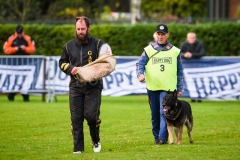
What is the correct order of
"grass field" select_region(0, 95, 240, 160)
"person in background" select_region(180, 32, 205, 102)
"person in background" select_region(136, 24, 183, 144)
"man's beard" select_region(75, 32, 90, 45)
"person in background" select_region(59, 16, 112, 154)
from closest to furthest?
"man's beard" select_region(75, 32, 90, 45), "person in background" select_region(59, 16, 112, 154), "grass field" select_region(0, 95, 240, 160), "person in background" select_region(136, 24, 183, 144), "person in background" select_region(180, 32, 205, 102)

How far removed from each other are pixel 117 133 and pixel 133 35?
12982 millimetres

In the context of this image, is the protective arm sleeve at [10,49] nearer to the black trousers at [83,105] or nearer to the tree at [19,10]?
the black trousers at [83,105]

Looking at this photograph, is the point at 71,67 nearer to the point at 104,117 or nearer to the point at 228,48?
the point at 104,117

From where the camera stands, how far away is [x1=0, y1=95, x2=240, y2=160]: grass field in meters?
10.8

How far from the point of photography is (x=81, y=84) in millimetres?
10750

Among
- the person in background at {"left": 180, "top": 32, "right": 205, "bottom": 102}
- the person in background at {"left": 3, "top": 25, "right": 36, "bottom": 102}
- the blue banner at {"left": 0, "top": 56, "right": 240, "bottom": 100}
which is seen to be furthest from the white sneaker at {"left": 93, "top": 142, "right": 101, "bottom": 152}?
the person in background at {"left": 3, "top": 25, "right": 36, "bottom": 102}

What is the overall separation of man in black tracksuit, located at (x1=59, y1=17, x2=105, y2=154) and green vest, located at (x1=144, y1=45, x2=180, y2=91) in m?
1.73

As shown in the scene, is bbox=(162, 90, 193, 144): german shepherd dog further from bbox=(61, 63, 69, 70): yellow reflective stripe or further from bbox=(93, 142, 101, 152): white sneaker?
bbox=(61, 63, 69, 70): yellow reflective stripe

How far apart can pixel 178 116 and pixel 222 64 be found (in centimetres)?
908

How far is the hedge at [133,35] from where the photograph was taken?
26406mm

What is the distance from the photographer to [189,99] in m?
22.6

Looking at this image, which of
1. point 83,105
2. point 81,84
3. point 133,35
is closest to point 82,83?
point 81,84

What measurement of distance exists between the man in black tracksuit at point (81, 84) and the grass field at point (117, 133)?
0.56 m

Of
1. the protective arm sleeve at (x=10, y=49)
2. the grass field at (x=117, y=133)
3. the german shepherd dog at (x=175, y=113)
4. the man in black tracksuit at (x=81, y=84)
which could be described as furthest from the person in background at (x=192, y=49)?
the man in black tracksuit at (x=81, y=84)
